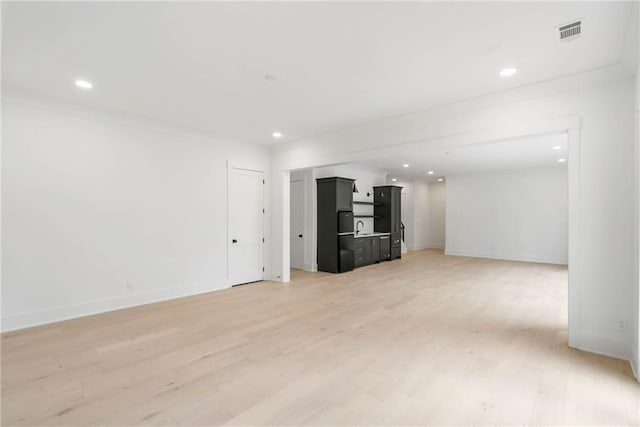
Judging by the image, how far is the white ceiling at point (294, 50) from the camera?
2262mm

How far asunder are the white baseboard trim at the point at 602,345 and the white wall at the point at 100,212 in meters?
5.22

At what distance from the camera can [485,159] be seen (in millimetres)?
7863

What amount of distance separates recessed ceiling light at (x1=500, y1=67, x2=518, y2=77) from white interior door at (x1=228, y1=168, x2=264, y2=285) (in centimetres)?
461

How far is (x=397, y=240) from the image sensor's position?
9609 millimetres

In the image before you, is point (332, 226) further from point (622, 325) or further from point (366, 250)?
point (622, 325)

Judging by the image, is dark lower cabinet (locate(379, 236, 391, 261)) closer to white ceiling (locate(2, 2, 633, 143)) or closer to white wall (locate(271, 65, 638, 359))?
white ceiling (locate(2, 2, 633, 143))

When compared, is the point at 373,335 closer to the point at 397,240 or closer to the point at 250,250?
the point at 250,250

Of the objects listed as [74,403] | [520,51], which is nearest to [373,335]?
[74,403]

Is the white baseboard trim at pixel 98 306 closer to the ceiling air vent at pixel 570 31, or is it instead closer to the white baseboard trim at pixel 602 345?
the white baseboard trim at pixel 602 345

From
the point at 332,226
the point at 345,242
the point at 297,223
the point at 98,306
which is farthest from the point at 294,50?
the point at 297,223

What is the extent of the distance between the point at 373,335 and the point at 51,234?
4.27m

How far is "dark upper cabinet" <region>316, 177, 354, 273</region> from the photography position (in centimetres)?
732

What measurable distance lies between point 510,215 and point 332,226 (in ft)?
20.5

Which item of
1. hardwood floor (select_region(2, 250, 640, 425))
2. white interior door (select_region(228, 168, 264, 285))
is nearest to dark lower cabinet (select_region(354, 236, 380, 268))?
white interior door (select_region(228, 168, 264, 285))
